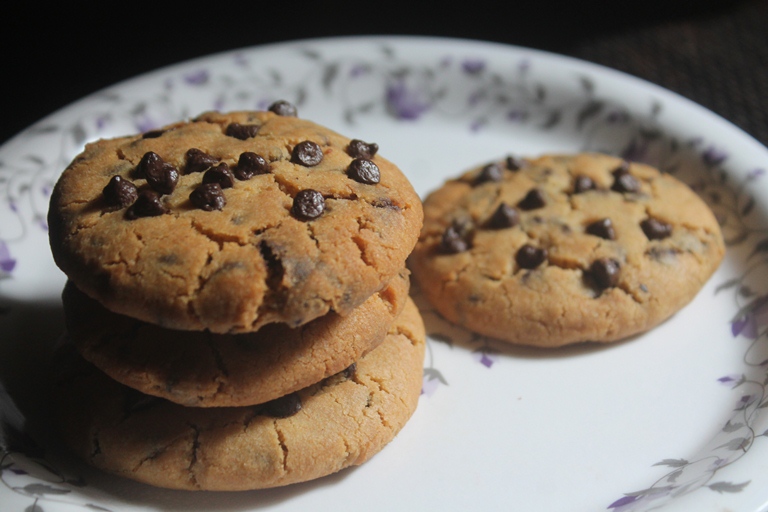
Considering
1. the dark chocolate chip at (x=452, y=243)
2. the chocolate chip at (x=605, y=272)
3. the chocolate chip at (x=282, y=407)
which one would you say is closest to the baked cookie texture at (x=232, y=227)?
the chocolate chip at (x=282, y=407)

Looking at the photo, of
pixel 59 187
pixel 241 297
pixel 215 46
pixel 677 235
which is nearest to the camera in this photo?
pixel 241 297

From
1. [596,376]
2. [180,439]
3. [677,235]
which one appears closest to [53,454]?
[180,439]

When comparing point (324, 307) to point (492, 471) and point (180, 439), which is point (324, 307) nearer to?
point (180, 439)

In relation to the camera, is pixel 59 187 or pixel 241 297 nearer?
pixel 241 297

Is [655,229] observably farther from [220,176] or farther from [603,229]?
[220,176]

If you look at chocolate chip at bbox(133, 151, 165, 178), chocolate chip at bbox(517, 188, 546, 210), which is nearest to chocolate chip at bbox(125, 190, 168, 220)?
chocolate chip at bbox(133, 151, 165, 178)

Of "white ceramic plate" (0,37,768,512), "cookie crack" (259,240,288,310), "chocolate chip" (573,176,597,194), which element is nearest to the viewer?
"cookie crack" (259,240,288,310)

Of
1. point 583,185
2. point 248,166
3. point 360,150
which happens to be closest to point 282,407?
point 248,166

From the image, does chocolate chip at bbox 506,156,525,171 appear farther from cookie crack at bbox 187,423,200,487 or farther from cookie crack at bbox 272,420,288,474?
cookie crack at bbox 187,423,200,487
